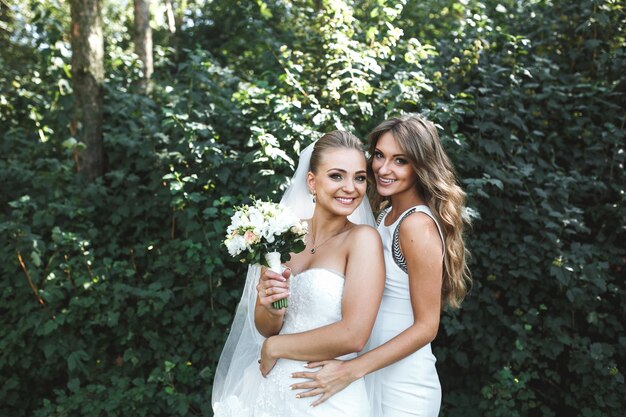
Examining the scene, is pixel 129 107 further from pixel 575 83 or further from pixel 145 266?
pixel 575 83

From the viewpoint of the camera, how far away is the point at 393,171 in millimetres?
2629

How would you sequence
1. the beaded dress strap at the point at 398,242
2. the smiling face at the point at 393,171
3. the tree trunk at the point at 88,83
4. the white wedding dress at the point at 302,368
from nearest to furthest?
the white wedding dress at the point at 302,368
the beaded dress strap at the point at 398,242
the smiling face at the point at 393,171
the tree trunk at the point at 88,83

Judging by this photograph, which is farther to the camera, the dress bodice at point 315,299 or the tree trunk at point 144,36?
the tree trunk at point 144,36

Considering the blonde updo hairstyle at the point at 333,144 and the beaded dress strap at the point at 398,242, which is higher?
the blonde updo hairstyle at the point at 333,144

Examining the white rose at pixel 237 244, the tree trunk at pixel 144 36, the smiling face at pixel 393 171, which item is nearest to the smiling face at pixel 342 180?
the smiling face at pixel 393 171

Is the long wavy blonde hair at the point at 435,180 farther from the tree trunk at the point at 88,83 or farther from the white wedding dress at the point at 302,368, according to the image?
the tree trunk at the point at 88,83

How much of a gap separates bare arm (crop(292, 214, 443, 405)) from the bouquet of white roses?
380 mm

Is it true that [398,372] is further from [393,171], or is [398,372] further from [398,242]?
[393,171]

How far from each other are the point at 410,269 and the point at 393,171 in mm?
503

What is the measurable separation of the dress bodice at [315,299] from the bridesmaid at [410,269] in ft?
0.66

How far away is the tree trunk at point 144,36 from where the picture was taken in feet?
25.3

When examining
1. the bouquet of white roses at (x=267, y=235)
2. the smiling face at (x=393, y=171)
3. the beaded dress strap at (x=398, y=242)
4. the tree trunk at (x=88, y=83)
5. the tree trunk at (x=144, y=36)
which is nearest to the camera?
the bouquet of white roses at (x=267, y=235)

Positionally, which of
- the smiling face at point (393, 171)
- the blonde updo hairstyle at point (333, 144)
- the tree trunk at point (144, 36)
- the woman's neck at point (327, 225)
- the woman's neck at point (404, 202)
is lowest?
the woman's neck at point (327, 225)

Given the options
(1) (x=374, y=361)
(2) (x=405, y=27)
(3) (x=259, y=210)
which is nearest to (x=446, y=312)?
(1) (x=374, y=361)
